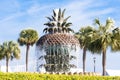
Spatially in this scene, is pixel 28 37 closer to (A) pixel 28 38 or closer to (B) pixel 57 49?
(A) pixel 28 38

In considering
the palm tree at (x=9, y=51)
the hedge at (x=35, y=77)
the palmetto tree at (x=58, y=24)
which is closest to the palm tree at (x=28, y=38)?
the palm tree at (x=9, y=51)

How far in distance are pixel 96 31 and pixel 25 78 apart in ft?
88.7

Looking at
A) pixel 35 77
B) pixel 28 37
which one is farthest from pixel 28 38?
pixel 35 77

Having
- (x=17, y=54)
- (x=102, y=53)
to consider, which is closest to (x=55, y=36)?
(x=102, y=53)

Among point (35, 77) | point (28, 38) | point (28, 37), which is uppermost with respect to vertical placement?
point (28, 37)

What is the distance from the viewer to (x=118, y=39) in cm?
5388

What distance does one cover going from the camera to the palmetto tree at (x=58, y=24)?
52.4 meters

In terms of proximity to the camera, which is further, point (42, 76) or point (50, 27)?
point (50, 27)

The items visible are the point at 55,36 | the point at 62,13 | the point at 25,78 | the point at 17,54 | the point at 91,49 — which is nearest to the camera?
the point at 25,78

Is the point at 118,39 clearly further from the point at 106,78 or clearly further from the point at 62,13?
the point at 106,78

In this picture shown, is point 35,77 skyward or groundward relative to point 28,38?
groundward

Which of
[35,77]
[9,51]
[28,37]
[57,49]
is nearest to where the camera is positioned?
[35,77]

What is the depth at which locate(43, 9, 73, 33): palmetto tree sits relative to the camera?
2064 inches

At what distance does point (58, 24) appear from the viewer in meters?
52.7
